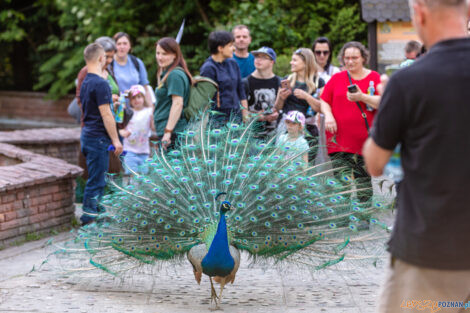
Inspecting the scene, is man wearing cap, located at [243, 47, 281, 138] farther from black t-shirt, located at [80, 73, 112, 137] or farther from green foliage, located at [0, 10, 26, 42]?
green foliage, located at [0, 10, 26, 42]

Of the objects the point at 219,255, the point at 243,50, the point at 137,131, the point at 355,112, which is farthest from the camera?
the point at 243,50

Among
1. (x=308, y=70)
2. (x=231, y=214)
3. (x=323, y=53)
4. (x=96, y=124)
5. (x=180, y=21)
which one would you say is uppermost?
(x=180, y=21)

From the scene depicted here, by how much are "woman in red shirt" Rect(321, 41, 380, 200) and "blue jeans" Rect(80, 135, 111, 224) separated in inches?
94.5

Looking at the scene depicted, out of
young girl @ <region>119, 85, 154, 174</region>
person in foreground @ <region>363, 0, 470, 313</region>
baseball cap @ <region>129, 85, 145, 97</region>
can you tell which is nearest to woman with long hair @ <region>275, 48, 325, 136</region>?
young girl @ <region>119, 85, 154, 174</region>

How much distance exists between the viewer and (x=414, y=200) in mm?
2711

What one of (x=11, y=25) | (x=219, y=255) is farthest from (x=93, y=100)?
(x=11, y=25)

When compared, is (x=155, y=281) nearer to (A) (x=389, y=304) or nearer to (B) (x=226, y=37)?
(B) (x=226, y=37)

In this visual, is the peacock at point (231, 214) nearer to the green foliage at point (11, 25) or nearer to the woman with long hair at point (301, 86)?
the woman with long hair at point (301, 86)

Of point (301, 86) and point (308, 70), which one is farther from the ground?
point (308, 70)

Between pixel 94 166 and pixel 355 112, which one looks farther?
pixel 94 166

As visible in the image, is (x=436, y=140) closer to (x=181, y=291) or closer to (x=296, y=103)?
(x=181, y=291)

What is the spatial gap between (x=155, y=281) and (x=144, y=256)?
0.66 meters

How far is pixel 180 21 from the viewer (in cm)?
1758

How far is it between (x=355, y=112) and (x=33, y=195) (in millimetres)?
3434
